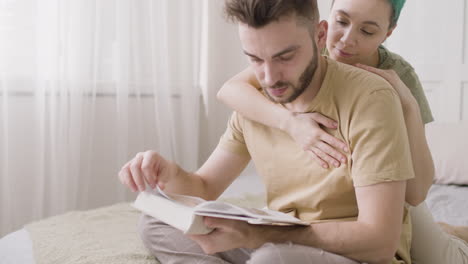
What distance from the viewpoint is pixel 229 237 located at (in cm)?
95

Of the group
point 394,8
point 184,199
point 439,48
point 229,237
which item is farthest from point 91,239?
point 439,48

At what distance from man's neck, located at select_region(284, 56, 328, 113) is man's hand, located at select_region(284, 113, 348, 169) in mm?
42

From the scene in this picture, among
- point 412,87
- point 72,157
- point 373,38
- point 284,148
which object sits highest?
point 373,38

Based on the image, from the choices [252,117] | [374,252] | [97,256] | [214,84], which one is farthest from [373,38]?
[214,84]

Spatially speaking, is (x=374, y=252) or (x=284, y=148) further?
(x=284, y=148)

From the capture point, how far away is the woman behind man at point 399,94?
1119 mm

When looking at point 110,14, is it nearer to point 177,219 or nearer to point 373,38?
point 373,38

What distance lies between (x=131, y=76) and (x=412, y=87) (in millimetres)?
1806

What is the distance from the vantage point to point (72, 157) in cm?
253

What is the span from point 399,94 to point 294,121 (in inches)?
9.9

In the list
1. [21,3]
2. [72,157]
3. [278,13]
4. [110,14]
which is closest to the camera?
[278,13]

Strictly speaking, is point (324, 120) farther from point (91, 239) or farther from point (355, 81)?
point (91, 239)

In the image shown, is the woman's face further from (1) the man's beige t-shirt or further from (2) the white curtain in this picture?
(2) the white curtain

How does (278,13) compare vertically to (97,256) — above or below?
above
